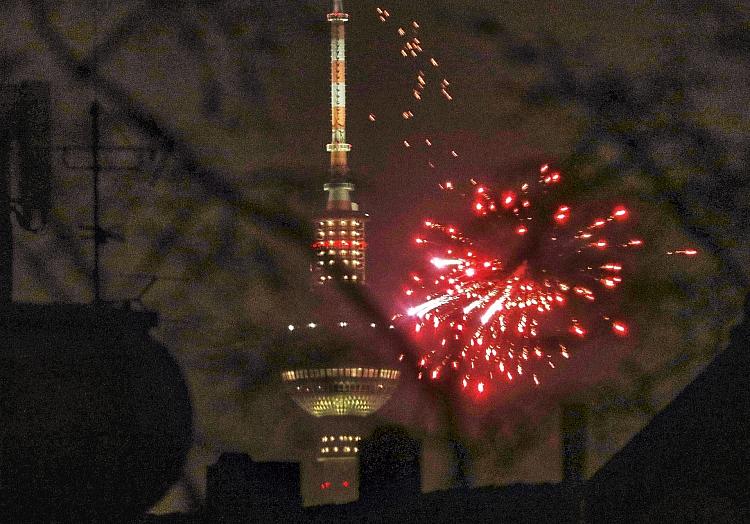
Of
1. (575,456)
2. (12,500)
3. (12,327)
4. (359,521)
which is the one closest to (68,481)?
(12,500)

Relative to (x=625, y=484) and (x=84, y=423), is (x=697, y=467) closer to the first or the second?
(x=625, y=484)

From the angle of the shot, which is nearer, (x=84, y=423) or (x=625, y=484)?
(x=625, y=484)

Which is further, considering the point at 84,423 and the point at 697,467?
the point at 84,423

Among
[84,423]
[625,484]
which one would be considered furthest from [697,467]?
[84,423]

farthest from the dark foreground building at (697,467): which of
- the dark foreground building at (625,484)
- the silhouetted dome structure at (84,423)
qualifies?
the silhouetted dome structure at (84,423)

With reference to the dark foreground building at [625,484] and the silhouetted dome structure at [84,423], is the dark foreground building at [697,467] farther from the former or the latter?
the silhouetted dome structure at [84,423]

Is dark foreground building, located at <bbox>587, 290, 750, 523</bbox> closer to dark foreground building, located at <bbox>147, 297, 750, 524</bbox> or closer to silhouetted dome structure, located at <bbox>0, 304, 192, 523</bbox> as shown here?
dark foreground building, located at <bbox>147, 297, 750, 524</bbox>

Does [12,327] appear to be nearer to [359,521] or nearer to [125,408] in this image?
[125,408]

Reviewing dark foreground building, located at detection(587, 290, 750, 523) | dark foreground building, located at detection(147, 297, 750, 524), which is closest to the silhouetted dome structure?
dark foreground building, located at detection(147, 297, 750, 524)
